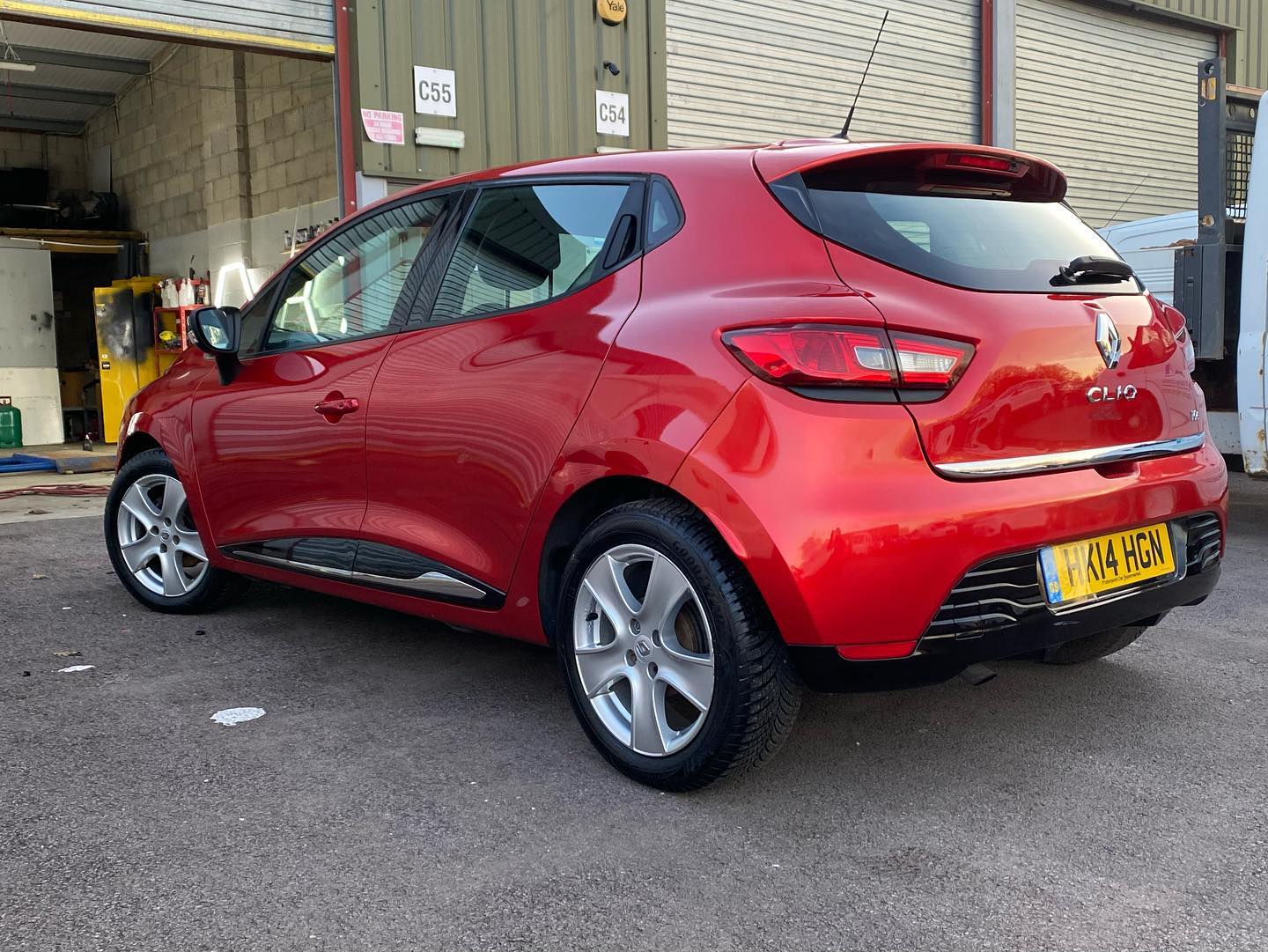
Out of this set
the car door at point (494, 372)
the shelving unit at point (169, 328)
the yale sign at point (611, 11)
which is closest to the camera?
the car door at point (494, 372)

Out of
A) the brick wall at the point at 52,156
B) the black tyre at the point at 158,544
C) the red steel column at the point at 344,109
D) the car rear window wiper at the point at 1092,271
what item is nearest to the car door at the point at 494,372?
the car rear window wiper at the point at 1092,271

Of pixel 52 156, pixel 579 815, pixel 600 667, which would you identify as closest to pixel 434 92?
pixel 600 667

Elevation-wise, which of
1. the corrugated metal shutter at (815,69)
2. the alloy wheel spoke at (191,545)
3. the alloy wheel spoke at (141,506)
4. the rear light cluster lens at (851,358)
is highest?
the corrugated metal shutter at (815,69)

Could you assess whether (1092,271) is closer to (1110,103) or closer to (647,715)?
(647,715)

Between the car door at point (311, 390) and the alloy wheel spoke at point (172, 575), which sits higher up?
the car door at point (311, 390)

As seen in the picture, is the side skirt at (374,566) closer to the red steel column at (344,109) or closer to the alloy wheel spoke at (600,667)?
the alloy wheel spoke at (600,667)

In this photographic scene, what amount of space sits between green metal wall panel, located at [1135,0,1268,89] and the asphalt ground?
14468 mm

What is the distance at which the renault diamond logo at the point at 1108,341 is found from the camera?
2869mm

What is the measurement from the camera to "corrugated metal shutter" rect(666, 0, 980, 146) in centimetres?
1166

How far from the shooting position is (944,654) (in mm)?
2600

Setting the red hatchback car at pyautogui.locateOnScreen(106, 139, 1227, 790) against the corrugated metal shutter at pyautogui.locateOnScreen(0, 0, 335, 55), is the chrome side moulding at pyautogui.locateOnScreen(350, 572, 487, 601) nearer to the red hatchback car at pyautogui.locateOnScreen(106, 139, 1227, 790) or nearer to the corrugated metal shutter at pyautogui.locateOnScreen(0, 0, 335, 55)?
the red hatchback car at pyautogui.locateOnScreen(106, 139, 1227, 790)

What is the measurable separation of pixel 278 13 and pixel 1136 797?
28.2 ft

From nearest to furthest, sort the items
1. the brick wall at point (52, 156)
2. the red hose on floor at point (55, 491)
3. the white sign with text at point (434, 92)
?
1. the red hose on floor at point (55, 491)
2. the white sign with text at point (434, 92)
3. the brick wall at point (52, 156)

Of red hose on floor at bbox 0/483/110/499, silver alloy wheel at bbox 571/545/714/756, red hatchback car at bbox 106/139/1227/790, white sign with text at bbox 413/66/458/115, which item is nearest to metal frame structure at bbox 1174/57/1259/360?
red hatchback car at bbox 106/139/1227/790
